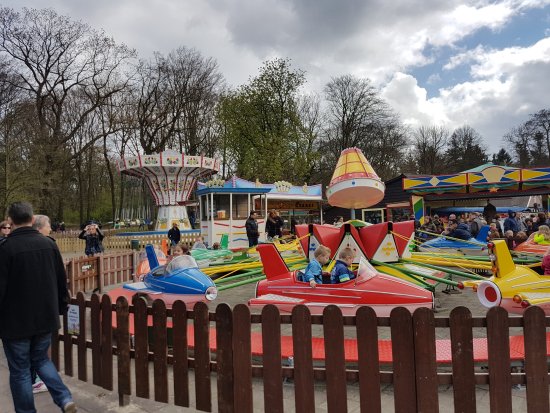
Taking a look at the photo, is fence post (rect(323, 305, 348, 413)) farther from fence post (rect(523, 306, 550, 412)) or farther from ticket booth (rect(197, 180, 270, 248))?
ticket booth (rect(197, 180, 270, 248))

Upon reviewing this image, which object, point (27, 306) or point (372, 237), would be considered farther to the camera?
point (372, 237)

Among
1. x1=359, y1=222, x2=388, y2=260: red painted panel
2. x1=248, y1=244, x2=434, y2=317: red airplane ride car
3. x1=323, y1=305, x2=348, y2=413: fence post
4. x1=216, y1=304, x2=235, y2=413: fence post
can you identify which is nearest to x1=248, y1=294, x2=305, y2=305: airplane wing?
x1=248, y1=244, x2=434, y2=317: red airplane ride car

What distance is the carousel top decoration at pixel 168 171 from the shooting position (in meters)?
20.9

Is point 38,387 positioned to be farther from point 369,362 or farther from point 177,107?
point 177,107

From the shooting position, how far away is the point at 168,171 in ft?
71.0

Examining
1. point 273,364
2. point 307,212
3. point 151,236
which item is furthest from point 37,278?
point 307,212

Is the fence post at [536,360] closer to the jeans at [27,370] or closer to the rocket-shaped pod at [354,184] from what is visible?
the jeans at [27,370]

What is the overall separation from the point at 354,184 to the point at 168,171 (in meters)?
15.9

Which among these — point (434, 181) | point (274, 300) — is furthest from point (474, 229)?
point (274, 300)

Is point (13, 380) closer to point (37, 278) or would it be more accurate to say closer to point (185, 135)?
point (37, 278)

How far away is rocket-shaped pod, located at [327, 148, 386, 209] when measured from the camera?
7.64 metres

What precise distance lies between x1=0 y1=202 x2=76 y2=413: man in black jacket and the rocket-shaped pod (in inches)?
218

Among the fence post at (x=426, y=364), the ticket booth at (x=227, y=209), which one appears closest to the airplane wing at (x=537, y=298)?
the fence post at (x=426, y=364)

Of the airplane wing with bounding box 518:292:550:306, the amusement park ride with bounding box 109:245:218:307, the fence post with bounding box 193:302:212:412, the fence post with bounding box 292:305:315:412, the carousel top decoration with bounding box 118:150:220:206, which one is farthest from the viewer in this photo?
the carousel top decoration with bounding box 118:150:220:206
